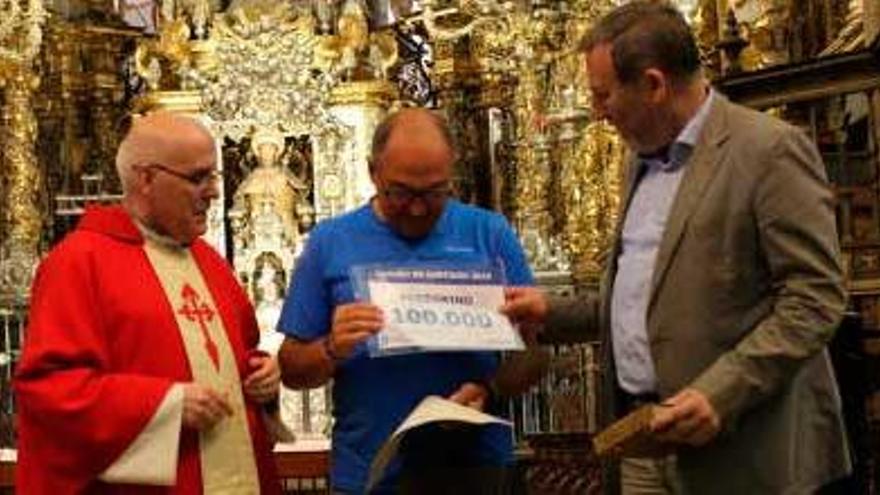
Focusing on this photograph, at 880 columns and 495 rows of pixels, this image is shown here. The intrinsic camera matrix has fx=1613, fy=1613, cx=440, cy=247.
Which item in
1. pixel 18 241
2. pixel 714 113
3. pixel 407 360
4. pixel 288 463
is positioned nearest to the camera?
pixel 714 113

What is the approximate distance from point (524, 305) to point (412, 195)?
38 cm

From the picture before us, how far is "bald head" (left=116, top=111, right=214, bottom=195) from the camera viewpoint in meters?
4.02

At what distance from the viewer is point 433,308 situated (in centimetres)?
377

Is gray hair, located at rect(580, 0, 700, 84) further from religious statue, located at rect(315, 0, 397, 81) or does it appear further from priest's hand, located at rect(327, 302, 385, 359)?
religious statue, located at rect(315, 0, 397, 81)

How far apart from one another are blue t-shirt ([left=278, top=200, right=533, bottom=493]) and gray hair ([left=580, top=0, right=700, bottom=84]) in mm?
746

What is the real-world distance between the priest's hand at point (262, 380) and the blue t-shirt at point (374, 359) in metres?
0.25

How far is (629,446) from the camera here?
3293mm

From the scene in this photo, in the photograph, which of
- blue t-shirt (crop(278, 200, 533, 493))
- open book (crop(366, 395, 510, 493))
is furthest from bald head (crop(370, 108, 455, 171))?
open book (crop(366, 395, 510, 493))

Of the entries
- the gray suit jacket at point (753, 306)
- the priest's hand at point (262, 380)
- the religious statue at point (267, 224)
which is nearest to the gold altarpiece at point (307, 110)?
the religious statue at point (267, 224)

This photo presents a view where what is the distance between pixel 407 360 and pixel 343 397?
0.21 meters

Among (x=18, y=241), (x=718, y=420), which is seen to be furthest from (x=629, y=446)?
(x=18, y=241)

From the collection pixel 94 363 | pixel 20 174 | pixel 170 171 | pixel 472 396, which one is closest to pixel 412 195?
pixel 472 396

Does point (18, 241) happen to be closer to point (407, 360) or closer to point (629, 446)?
point (407, 360)

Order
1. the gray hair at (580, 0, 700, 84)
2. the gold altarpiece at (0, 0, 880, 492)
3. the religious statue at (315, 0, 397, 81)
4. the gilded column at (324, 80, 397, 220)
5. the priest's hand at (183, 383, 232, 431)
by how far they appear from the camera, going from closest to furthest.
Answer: the gray hair at (580, 0, 700, 84), the priest's hand at (183, 383, 232, 431), the gold altarpiece at (0, 0, 880, 492), the gilded column at (324, 80, 397, 220), the religious statue at (315, 0, 397, 81)
